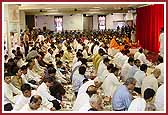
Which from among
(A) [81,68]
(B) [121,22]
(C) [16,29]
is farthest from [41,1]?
(B) [121,22]

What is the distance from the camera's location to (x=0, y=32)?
2.92 meters

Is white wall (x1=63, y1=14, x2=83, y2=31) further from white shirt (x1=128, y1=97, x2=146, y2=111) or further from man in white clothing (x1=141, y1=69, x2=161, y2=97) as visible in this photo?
white shirt (x1=128, y1=97, x2=146, y2=111)


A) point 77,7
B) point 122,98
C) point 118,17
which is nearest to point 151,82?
point 122,98

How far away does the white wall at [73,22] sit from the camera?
85.6 ft

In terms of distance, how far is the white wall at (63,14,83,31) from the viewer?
85.6ft

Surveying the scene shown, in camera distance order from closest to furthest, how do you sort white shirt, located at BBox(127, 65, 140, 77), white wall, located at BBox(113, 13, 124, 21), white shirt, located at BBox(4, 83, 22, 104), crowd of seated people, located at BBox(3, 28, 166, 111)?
crowd of seated people, located at BBox(3, 28, 166, 111)
white shirt, located at BBox(4, 83, 22, 104)
white shirt, located at BBox(127, 65, 140, 77)
white wall, located at BBox(113, 13, 124, 21)

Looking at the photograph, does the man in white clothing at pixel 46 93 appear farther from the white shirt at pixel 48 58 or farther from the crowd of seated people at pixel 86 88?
the white shirt at pixel 48 58

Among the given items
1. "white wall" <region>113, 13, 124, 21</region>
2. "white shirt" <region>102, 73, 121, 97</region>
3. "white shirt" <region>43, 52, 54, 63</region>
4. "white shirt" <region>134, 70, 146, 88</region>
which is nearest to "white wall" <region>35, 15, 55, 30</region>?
"white wall" <region>113, 13, 124, 21</region>

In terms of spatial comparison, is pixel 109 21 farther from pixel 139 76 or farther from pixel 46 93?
pixel 46 93

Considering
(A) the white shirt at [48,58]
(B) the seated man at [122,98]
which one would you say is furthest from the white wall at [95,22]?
(B) the seated man at [122,98]

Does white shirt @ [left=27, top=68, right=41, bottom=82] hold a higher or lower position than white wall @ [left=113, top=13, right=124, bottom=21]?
lower

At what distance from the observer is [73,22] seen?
26.2 m

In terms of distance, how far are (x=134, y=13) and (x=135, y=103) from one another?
12.4 metres

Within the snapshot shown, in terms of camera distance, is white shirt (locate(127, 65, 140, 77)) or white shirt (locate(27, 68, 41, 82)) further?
white shirt (locate(27, 68, 41, 82))
